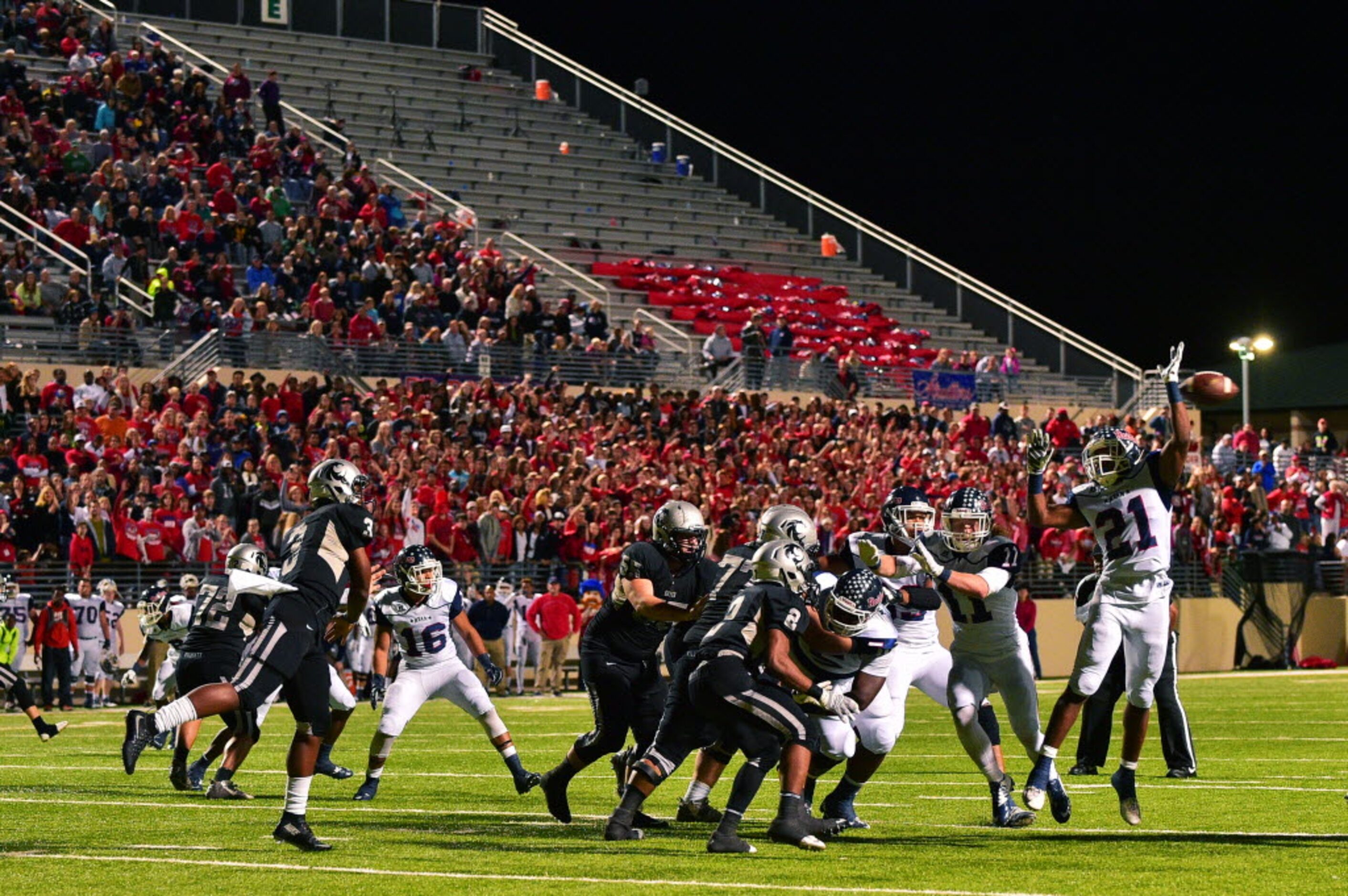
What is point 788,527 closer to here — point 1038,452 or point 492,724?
point 1038,452

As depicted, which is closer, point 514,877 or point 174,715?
point 514,877

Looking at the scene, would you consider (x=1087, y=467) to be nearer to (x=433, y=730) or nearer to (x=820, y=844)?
(x=820, y=844)

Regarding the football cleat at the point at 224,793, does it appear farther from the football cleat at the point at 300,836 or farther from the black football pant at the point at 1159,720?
the black football pant at the point at 1159,720

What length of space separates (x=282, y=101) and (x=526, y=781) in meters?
26.7

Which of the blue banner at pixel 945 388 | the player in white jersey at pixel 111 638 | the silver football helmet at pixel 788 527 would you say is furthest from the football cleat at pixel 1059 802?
the blue banner at pixel 945 388

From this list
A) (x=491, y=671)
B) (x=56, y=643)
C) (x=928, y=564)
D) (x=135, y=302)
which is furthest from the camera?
(x=135, y=302)

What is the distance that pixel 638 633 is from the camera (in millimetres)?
10211

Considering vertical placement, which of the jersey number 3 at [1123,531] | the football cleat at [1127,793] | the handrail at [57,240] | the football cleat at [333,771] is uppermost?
the handrail at [57,240]

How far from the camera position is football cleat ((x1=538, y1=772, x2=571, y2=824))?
9.87m

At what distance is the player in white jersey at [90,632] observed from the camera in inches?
851

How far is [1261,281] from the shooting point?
47219 mm

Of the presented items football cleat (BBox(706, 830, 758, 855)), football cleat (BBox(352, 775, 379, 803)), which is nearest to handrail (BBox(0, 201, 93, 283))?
football cleat (BBox(352, 775, 379, 803))

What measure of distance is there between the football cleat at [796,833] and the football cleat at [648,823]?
0.95 m

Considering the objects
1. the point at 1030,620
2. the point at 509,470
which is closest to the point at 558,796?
the point at 509,470
